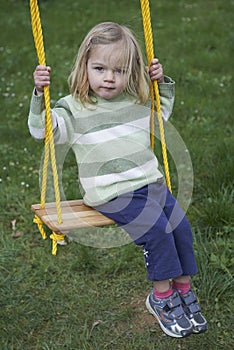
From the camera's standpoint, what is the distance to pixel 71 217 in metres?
2.93

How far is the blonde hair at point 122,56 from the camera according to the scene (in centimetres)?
306

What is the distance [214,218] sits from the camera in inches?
158

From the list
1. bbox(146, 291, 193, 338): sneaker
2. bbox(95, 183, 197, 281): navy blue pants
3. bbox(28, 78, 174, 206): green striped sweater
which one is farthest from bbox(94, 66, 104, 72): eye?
bbox(146, 291, 193, 338): sneaker

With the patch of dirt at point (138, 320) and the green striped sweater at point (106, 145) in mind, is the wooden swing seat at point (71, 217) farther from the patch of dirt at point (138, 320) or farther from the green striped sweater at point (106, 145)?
the patch of dirt at point (138, 320)

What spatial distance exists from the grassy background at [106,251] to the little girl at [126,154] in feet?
1.03

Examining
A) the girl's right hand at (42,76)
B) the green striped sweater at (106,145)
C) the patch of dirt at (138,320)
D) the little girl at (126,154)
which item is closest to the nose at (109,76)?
the little girl at (126,154)

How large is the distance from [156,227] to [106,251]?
130cm

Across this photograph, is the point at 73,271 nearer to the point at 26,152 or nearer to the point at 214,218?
the point at 214,218

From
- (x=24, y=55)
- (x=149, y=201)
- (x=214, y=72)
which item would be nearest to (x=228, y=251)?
(x=149, y=201)

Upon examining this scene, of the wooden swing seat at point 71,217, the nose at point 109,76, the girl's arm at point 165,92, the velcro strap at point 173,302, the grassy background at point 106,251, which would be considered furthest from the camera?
the grassy background at point 106,251

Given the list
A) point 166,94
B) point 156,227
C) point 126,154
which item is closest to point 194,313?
point 156,227

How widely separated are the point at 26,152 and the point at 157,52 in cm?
231

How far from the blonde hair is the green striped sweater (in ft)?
0.21

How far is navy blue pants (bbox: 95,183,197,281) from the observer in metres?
2.88
